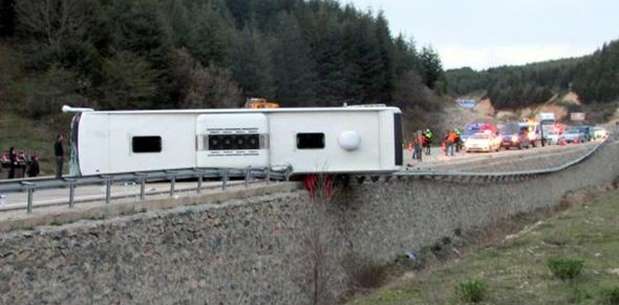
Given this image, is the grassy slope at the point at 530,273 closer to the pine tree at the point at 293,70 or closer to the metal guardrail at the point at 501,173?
the metal guardrail at the point at 501,173

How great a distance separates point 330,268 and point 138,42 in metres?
53.3

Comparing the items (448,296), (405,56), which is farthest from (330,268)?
(405,56)

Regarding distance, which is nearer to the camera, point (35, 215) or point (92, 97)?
point (35, 215)

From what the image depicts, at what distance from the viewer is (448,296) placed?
16.7 meters

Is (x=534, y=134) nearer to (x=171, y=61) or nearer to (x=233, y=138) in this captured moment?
(x=171, y=61)

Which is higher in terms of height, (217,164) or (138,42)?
(138,42)

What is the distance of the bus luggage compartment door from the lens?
24625mm

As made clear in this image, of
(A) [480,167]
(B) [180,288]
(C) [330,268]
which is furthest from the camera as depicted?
(A) [480,167]

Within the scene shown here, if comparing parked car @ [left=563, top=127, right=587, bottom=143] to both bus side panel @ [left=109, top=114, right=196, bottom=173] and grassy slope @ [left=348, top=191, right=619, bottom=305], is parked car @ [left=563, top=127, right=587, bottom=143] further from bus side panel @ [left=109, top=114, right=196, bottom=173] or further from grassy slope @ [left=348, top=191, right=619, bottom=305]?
bus side panel @ [left=109, top=114, right=196, bottom=173]

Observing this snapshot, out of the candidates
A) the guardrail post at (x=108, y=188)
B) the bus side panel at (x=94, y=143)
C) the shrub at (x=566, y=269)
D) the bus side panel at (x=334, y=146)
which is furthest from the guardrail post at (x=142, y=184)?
the bus side panel at (x=94, y=143)

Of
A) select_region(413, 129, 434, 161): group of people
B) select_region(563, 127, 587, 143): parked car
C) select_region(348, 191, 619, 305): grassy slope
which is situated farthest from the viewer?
select_region(563, 127, 587, 143): parked car

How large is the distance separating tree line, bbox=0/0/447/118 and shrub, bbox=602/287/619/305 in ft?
178

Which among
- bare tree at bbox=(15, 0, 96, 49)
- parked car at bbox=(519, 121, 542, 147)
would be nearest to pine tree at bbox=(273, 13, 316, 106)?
parked car at bbox=(519, 121, 542, 147)

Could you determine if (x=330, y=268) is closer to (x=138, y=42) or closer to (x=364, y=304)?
(x=364, y=304)
